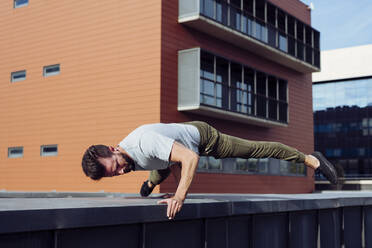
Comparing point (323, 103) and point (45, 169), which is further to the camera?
point (323, 103)

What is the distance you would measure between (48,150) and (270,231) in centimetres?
1563

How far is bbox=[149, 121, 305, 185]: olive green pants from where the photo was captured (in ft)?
16.4

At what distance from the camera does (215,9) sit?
1731 cm

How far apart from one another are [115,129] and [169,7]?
4867mm

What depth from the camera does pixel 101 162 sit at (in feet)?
12.6

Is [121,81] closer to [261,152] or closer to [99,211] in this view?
[261,152]

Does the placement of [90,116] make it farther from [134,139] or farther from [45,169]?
[134,139]

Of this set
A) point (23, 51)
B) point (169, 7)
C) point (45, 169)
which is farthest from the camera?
point (23, 51)

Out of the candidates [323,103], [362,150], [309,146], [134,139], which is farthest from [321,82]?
[134,139]

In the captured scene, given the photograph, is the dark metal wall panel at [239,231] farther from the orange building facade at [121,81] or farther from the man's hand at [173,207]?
the orange building facade at [121,81]

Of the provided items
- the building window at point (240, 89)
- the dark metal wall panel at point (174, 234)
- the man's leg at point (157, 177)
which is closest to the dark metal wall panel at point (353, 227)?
the man's leg at point (157, 177)

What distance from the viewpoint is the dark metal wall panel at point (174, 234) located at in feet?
11.6

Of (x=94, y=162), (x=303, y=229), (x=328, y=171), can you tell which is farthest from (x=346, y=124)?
(x=94, y=162)

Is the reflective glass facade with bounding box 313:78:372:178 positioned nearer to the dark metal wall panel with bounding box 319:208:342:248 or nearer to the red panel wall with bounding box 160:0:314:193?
the red panel wall with bounding box 160:0:314:193
